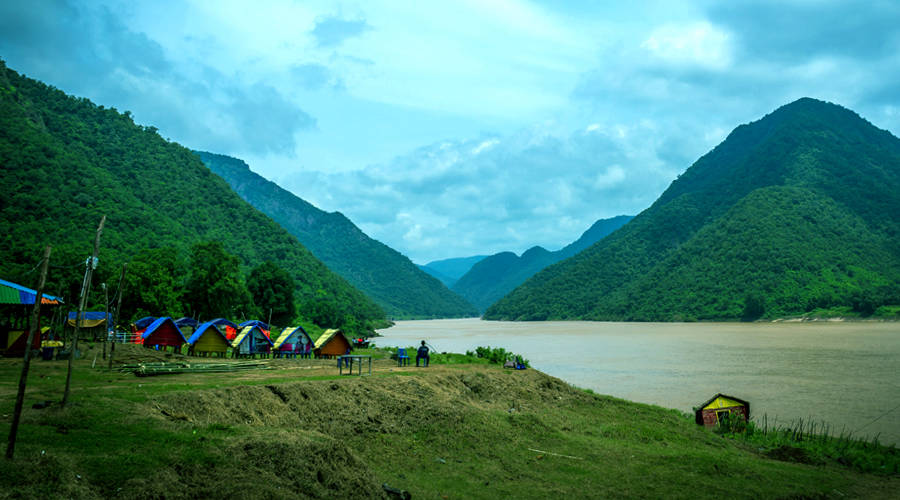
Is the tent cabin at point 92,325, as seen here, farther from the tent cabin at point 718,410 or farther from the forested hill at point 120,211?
the tent cabin at point 718,410

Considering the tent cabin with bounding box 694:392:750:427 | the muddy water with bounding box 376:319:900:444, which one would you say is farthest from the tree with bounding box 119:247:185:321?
the tent cabin with bounding box 694:392:750:427

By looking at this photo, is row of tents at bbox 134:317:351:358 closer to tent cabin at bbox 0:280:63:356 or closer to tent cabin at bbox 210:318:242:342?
tent cabin at bbox 210:318:242:342

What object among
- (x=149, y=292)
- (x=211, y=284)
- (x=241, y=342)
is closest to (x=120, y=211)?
(x=211, y=284)

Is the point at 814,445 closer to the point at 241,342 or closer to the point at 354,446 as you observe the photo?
the point at 354,446

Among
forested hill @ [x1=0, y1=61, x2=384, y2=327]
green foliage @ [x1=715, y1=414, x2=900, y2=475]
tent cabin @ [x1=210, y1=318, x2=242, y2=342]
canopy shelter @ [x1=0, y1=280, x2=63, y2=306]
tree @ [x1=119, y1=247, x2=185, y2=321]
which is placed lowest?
green foliage @ [x1=715, y1=414, x2=900, y2=475]

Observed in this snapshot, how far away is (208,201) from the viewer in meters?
92.6

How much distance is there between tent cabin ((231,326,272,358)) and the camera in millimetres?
29908

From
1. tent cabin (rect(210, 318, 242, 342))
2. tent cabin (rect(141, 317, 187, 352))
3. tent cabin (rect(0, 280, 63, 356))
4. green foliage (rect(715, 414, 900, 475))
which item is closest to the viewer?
green foliage (rect(715, 414, 900, 475))

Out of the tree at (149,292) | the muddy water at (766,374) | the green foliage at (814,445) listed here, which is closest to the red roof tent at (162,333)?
the tree at (149,292)

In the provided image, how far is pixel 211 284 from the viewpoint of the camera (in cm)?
4981

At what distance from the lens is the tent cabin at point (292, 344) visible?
30656 mm

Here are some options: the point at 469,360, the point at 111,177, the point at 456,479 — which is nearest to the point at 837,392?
the point at 469,360

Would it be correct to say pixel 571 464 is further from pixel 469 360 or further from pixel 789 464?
pixel 469 360

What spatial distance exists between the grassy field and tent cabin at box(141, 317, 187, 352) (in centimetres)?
1058
